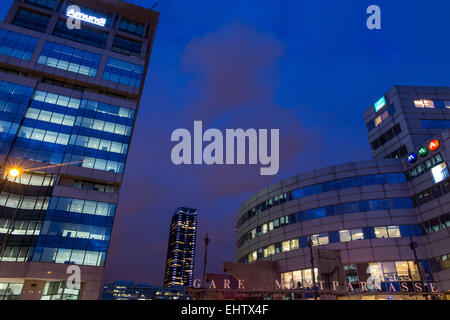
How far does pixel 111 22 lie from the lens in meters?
83.9

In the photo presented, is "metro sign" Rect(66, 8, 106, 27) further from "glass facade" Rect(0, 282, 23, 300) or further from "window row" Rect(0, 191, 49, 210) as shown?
"glass facade" Rect(0, 282, 23, 300)

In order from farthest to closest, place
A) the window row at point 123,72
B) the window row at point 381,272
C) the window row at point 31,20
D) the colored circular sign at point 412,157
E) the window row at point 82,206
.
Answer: the window row at point 123,72 < the window row at point 31,20 < the window row at point 82,206 < the colored circular sign at point 412,157 < the window row at point 381,272

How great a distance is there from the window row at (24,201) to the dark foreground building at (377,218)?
1562 inches

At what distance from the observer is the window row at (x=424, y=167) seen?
4381 centimetres

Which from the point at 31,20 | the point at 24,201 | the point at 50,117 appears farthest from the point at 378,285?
the point at 31,20

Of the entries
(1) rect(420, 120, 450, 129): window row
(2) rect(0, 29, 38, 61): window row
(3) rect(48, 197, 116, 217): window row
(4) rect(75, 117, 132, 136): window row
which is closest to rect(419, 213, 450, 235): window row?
(1) rect(420, 120, 450, 129): window row

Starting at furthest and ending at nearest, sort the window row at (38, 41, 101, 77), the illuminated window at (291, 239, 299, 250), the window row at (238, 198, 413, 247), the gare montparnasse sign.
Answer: the window row at (38, 41, 101, 77) < the illuminated window at (291, 239, 299, 250) < the window row at (238, 198, 413, 247) < the gare montparnasse sign

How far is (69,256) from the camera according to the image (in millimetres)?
52656

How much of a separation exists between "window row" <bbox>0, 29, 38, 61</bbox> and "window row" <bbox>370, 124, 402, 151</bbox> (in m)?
80.2

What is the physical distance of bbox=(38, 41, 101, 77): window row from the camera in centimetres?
6944

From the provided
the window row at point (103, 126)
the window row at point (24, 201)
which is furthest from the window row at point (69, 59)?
the window row at point (24, 201)

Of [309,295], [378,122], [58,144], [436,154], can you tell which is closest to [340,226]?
[309,295]

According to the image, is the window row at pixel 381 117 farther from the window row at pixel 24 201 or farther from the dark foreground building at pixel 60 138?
the window row at pixel 24 201

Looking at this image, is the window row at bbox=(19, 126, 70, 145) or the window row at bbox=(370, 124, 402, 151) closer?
the window row at bbox=(370, 124, 402, 151)
